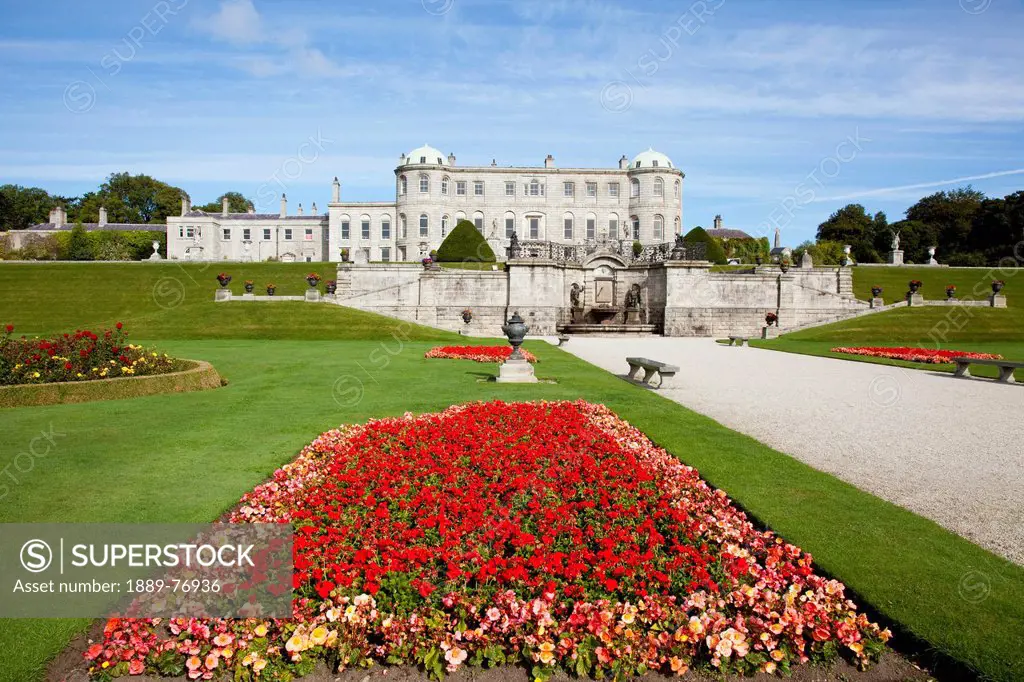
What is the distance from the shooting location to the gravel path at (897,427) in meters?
7.00

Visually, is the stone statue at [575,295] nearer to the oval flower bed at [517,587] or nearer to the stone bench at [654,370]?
the stone bench at [654,370]

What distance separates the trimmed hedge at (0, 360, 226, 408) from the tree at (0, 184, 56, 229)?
101545 mm

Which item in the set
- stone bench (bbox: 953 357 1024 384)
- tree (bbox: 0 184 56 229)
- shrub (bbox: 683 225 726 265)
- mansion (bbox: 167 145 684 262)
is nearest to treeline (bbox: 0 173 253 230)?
tree (bbox: 0 184 56 229)

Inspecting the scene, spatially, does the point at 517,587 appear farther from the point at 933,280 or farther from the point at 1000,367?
the point at 933,280

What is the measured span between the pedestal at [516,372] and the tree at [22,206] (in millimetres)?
104241

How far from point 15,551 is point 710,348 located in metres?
27.5

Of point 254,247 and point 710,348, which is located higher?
point 254,247

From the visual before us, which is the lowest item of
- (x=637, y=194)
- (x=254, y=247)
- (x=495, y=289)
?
(x=495, y=289)

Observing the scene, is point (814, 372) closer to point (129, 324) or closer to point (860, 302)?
point (860, 302)

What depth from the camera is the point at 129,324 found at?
3266cm

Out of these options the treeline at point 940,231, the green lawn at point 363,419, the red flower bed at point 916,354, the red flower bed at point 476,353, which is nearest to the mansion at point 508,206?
the treeline at point 940,231

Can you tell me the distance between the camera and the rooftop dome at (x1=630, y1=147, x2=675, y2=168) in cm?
7356

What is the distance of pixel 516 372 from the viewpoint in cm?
1588

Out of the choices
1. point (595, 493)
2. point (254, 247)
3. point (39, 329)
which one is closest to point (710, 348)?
point (595, 493)
